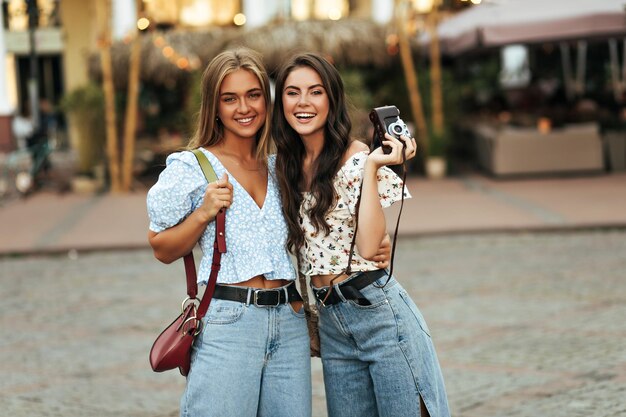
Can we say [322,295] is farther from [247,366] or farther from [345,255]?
[247,366]

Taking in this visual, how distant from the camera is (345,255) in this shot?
3496 millimetres

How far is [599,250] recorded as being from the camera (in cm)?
1116

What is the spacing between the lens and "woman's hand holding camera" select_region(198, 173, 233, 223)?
3.36 m

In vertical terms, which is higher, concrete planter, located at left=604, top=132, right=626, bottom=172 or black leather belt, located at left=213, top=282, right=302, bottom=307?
black leather belt, located at left=213, top=282, right=302, bottom=307

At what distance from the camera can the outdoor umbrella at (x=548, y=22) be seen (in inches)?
662

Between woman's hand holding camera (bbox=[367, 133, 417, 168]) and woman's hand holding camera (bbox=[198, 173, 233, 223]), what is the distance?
46 centimetres

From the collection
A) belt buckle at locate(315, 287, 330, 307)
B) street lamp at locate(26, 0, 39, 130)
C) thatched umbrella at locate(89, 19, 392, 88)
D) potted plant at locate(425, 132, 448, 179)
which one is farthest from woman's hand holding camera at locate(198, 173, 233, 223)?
street lamp at locate(26, 0, 39, 130)

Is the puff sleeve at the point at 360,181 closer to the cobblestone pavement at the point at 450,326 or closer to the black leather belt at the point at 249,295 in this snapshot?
the black leather belt at the point at 249,295

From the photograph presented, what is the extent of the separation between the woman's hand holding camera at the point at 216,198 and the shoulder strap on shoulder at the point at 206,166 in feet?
0.21

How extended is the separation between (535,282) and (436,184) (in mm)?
9491

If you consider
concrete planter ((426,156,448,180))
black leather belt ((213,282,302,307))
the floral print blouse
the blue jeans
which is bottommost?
concrete planter ((426,156,448,180))

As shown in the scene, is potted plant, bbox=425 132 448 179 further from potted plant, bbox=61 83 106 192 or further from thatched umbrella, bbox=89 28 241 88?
potted plant, bbox=61 83 106 192

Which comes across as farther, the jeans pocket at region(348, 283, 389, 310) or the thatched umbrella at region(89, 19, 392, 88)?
the thatched umbrella at region(89, 19, 392, 88)

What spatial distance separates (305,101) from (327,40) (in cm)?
1707
